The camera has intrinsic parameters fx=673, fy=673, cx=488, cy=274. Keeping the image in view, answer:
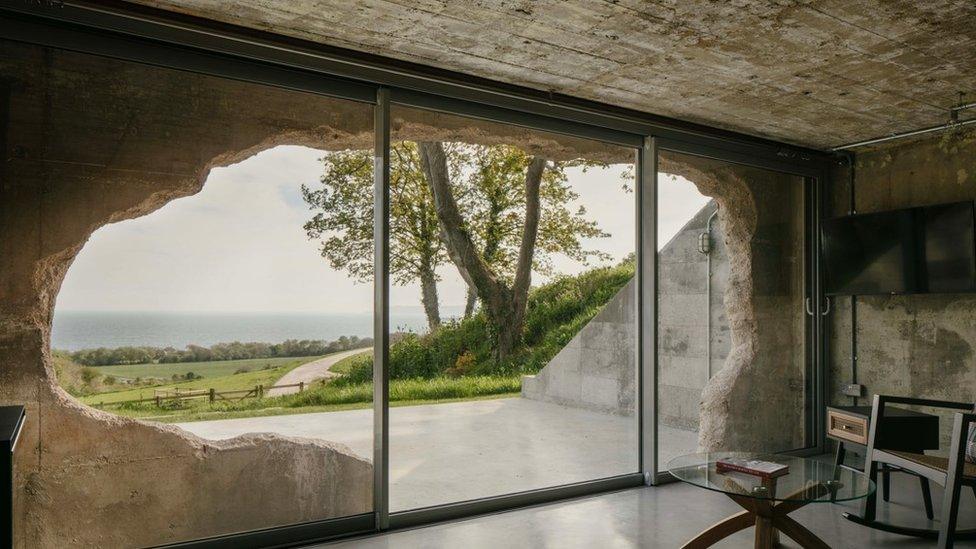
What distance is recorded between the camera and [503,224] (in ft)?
13.8

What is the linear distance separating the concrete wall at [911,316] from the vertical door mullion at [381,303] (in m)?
4.23

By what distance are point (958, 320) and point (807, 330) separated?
1.10 meters

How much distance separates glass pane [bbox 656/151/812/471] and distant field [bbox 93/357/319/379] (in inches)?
108

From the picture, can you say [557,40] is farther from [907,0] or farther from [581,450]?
[581,450]

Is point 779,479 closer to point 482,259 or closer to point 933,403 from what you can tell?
point 933,403

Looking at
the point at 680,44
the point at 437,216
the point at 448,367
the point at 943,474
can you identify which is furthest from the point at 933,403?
the point at 437,216

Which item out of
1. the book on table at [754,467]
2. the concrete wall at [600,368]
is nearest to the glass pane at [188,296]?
the concrete wall at [600,368]

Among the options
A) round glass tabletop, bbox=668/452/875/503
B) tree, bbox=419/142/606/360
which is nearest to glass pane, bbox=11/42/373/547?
tree, bbox=419/142/606/360

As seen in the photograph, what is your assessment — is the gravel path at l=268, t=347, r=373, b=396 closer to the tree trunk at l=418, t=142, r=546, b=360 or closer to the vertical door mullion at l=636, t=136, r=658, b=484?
the tree trunk at l=418, t=142, r=546, b=360

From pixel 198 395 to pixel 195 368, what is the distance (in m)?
0.13

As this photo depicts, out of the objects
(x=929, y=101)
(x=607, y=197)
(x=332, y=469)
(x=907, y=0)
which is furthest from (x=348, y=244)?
(x=929, y=101)

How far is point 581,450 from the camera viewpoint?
4.57 meters

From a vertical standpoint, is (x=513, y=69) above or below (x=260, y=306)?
above

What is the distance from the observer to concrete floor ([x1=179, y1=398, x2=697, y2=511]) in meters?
3.65
